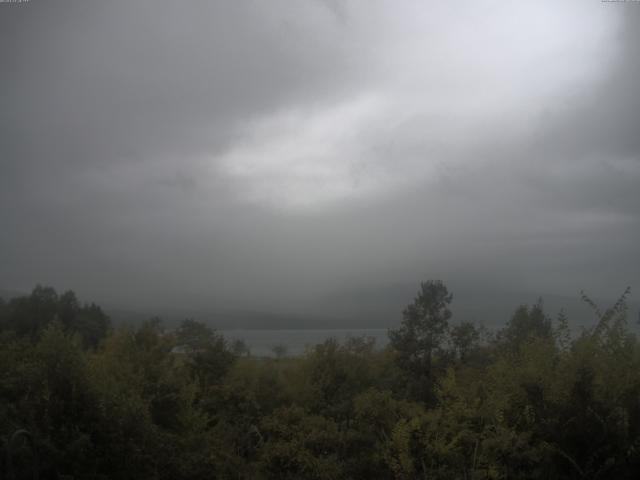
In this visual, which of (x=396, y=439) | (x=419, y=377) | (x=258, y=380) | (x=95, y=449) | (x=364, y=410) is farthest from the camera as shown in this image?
(x=419, y=377)

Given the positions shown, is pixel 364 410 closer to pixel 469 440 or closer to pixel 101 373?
pixel 469 440

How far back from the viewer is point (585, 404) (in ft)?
63.9

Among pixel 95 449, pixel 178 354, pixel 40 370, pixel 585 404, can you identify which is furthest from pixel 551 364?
pixel 178 354

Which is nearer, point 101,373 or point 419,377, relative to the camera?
point 101,373

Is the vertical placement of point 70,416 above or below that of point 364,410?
above

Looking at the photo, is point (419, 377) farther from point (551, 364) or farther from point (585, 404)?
point (585, 404)

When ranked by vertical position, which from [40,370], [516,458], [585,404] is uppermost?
[40,370]

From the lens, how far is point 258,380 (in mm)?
39281

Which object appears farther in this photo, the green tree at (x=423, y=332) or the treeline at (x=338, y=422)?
the green tree at (x=423, y=332)

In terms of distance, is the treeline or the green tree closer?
the treeline

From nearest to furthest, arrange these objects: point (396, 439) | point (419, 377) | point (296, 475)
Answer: point (396, 439) < point (296, 475) < point (419, 377)

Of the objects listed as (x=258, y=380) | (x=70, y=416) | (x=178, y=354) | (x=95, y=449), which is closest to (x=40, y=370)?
(x=70, y=416)

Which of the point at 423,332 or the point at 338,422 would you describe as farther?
the point at 423,332

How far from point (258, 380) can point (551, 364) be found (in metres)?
21.6
